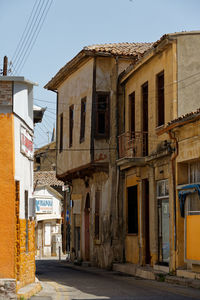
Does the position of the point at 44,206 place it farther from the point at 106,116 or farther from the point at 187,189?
the point at 187,189

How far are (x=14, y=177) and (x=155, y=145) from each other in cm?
1014

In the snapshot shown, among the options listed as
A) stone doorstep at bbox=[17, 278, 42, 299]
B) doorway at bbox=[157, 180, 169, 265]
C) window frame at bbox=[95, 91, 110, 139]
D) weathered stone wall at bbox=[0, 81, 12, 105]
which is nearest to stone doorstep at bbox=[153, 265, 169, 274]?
doorway at bbox=[157, 180, 169, 265]

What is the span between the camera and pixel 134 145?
87.5 ft

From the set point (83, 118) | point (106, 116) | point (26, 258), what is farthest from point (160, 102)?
point (26, 258)

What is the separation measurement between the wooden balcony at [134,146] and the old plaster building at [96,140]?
1.50 m

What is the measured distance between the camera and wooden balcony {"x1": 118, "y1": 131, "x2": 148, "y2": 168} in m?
25.9

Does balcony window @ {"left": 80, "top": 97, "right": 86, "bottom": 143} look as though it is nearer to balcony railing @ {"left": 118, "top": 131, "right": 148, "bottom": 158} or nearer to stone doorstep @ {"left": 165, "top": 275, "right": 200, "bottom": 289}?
balcony railing @ {"left": 118, "top": 131, "right": 148, "bottom": 158}

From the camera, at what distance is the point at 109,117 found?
29.8 meters

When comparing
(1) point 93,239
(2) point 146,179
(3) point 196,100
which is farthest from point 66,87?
(3) point 196,100

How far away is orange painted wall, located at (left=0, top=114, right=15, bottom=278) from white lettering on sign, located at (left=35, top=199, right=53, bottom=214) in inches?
1589

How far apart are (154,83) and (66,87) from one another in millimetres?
10707

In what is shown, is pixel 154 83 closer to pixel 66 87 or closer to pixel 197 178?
pixel 197 178

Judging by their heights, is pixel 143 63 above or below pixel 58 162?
above

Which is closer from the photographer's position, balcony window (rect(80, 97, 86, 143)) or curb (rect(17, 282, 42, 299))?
curb (rect(17, 282, 42, 299))
